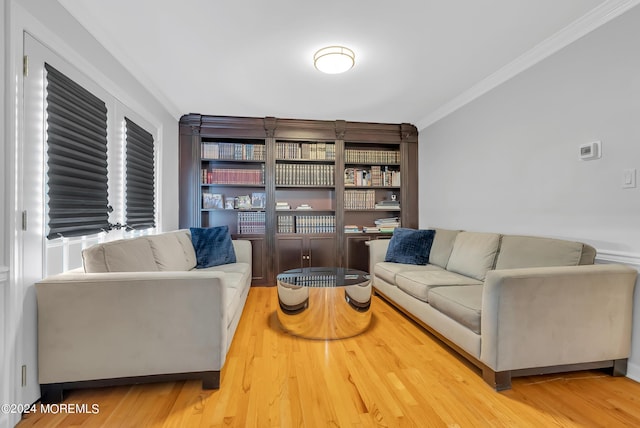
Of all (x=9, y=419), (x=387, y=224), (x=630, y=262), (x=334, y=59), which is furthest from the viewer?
(x=387, y=224)

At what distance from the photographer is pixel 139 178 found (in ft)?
8.87

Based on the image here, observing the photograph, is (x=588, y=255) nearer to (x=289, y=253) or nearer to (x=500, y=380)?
(x=500, y=380)

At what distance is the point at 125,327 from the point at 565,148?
10.3ft

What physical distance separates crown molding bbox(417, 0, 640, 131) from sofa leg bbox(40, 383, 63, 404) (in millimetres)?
3880

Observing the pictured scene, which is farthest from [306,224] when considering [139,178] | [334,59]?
[334,59]

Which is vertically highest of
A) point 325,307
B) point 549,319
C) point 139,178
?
point 139,178

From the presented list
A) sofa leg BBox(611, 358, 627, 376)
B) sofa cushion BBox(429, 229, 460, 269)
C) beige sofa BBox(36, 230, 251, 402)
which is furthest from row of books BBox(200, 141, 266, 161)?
sofa leg BBox(611, 358, 627, 376)

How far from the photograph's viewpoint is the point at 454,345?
6.54 ft

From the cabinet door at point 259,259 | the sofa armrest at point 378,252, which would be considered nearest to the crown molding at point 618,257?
the sofa armrest at point 378,252

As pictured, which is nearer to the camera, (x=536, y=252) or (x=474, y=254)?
(x=536, y=252)

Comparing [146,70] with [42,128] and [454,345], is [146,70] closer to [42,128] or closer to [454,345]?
[42,128]

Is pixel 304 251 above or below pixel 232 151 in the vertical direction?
below

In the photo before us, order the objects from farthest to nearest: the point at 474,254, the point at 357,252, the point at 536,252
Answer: the point at 357,252
the point at 474,254
the point at 536,252

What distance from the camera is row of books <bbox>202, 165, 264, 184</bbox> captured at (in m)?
3.83
